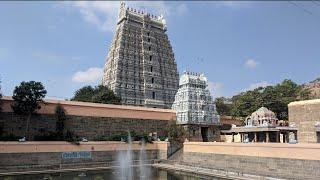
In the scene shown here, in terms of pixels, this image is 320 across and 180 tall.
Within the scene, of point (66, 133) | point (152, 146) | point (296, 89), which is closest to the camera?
point (66, 133)

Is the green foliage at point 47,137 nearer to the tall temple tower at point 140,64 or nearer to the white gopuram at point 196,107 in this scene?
the white gopuram at point 196,107

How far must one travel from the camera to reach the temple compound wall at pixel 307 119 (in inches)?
1227

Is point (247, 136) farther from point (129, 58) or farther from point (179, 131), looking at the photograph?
point (129, 58)

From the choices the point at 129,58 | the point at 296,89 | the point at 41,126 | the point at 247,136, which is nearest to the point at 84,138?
the point at 41,126

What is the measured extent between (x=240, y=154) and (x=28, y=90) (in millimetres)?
19854

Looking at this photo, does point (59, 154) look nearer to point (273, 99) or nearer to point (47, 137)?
point (47, 137)

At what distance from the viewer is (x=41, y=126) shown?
113 feet

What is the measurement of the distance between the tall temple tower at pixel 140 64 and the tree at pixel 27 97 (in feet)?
70.7

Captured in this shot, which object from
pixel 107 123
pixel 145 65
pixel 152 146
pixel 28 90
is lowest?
pixel 152 146

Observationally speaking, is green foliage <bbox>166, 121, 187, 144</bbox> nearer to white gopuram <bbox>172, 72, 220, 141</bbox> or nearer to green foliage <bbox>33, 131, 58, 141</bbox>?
white gopuram <bbox>172, 72, 220, 141</bbox>

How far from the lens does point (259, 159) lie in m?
26.6

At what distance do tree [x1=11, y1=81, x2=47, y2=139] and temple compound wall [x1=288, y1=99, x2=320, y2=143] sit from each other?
946 inches

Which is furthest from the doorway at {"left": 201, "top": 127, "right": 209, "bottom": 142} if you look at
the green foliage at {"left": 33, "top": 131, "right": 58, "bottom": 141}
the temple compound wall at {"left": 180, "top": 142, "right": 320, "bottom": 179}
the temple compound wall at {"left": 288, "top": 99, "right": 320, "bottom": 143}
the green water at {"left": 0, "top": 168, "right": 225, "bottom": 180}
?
the green foliage at {"left": 33, "top": 131, "right": 58, "bottom": 141}

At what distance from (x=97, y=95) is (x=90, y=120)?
39.4ft
